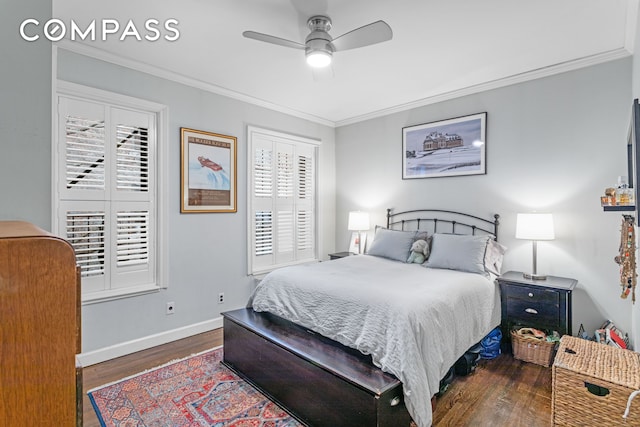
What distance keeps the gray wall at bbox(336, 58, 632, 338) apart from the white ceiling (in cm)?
20

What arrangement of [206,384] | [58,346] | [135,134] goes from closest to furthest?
[58,346], [206,384], [135,134]

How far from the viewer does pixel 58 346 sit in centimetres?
56

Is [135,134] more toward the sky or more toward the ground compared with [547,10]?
more toward the ground

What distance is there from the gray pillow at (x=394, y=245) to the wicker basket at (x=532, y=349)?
4.07 feet

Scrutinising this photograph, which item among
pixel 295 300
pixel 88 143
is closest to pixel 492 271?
pixel 295 300

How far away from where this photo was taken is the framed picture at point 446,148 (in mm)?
3648

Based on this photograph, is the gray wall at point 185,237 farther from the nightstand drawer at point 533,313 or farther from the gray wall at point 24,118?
the nightstand drawer at point 533,313

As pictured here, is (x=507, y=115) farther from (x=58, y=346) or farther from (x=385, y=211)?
(x=58, y=346)

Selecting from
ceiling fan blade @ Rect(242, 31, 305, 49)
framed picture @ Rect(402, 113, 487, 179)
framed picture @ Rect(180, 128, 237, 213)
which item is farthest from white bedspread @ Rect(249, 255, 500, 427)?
ceiling fan blade @ Rect(242, 31, 305, 49)

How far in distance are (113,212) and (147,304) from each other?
0.93m

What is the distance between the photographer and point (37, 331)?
55cm

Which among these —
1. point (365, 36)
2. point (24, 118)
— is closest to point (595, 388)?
point (365, 36)

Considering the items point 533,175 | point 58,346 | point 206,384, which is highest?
point 533,175

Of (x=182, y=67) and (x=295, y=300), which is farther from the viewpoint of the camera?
(x=182, y=67)
